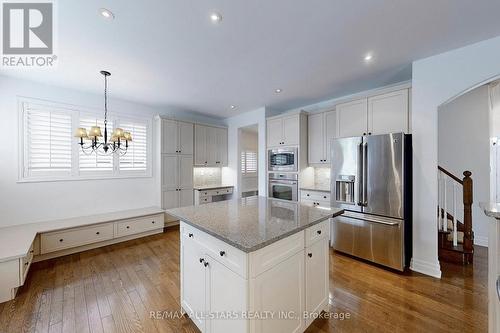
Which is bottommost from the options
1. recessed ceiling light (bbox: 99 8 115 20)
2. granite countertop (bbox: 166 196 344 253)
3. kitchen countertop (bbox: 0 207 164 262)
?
kitchen countertop (bbox: 0 207 164 262)

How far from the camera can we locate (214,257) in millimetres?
1450

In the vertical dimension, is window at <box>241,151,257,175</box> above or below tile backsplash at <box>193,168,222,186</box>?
above

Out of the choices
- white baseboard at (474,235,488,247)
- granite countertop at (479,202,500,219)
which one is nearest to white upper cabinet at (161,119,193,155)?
granite countertop at (479,202,500,219)

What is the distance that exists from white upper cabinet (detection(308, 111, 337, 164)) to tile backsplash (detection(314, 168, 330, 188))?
0.34 metres

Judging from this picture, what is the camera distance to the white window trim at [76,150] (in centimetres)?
311

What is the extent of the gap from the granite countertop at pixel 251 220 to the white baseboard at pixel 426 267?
1.71 m

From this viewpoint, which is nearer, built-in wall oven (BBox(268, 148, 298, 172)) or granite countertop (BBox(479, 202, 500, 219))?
granite countertop (BBox(479, 202, 500, 219))

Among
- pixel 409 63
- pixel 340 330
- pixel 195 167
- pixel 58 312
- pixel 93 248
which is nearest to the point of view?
pixel 340 330

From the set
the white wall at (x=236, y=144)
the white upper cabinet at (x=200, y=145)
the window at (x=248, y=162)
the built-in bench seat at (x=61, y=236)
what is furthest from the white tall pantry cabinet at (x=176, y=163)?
the window at (x=248, y=162)

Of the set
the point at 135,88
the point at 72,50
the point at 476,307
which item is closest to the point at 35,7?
the point at 72,50

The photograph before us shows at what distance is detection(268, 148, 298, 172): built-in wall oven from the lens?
4004 mm

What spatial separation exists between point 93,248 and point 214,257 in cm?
321

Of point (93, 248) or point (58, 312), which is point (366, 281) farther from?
point (93, 248)

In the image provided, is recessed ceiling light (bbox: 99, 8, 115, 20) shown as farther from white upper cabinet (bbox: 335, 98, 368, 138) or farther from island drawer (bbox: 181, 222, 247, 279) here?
white upper cabinet (bbox: 335, 98, 368, 138)
